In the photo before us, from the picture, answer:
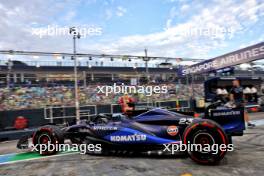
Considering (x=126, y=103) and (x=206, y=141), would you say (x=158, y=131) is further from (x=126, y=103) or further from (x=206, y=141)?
(x=126, y=103)

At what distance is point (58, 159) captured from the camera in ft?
17.8

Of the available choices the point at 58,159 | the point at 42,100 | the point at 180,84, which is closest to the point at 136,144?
the point at 58,159

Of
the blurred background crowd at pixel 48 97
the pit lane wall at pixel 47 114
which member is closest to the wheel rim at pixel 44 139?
the pit lane wall at pixel 47 114

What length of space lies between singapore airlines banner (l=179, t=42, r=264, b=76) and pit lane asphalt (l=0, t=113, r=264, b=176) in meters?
7.21

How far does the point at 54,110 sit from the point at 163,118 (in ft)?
33.8

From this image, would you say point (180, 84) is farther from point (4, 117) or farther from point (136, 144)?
point (136, 144)

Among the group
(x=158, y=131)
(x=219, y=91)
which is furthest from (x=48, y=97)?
(x=158, y=131)

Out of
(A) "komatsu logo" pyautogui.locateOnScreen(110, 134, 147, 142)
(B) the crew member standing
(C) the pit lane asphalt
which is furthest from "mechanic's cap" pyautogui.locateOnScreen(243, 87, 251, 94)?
(A) "komatsu logo" pyautogui.locateOnScreen(110, 134, 147, 142)

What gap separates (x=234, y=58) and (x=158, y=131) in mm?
9357

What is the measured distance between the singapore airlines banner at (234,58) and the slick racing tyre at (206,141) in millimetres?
8695

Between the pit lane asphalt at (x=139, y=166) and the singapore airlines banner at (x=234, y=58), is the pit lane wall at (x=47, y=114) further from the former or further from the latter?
the pit lane asphalt at (x=139, y=166)

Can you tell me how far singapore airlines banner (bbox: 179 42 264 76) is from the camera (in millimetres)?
11422

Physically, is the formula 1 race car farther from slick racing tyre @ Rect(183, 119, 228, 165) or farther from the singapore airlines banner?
the singapore airlines banner

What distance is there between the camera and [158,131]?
16.3 feet
